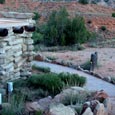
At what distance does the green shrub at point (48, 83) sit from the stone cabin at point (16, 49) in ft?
2.17

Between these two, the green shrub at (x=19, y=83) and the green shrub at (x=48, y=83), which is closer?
the green shrub at (x=48, y=83)

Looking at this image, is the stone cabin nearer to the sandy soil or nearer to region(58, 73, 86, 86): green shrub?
region(58, 73, 86, 86): green shrub

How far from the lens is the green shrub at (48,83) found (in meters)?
12.0

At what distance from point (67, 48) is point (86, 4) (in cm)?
2556

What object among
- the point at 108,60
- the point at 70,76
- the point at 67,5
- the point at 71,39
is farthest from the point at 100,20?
the point at 70,76

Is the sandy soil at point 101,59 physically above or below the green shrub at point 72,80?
below

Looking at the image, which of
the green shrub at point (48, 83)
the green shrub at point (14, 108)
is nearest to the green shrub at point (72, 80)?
the green shrub at point (48, 83)

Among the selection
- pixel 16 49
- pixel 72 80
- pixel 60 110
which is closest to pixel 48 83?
pixel 72 80

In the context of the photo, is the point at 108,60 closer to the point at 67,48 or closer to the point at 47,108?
the point at 67,48

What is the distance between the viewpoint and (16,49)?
43.0ft

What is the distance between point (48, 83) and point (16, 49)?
155cm

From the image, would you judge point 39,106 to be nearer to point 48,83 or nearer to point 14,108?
point 14,108

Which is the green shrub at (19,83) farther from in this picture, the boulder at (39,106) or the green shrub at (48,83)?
the boulder at (39,106)

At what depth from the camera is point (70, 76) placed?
13133 millimetres
